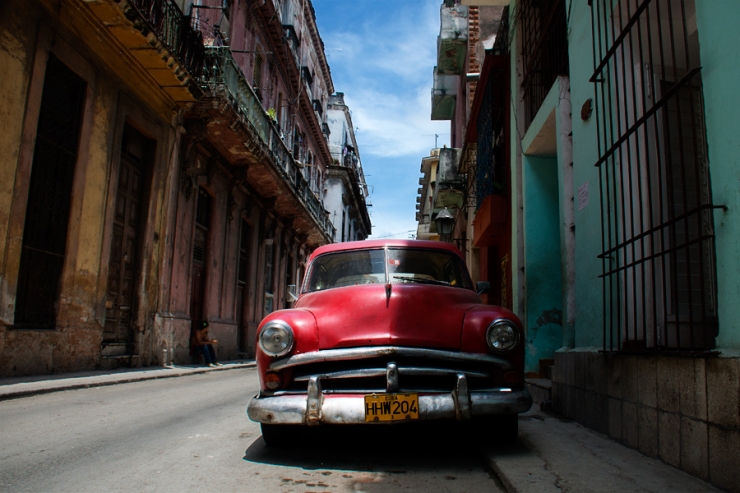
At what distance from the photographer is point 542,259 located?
891cm

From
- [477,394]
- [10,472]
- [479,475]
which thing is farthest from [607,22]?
[10,472]

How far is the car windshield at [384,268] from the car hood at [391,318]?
824mm

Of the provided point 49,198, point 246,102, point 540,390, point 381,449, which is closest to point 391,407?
point 381,449

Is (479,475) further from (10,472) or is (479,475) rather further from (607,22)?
(607,22)

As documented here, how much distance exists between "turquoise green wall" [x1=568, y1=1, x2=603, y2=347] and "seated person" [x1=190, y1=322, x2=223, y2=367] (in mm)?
9867

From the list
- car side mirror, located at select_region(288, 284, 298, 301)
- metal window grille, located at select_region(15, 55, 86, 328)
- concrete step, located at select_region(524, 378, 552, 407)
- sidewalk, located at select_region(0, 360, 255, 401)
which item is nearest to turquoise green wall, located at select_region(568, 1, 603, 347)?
concrete step, located at select_region(524, 378, 552, 407)

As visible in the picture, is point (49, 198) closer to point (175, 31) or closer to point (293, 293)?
point (175, 31)

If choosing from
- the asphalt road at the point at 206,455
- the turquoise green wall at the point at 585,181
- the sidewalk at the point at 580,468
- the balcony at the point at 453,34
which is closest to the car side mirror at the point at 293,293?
the asphalt road at the point at 206,455

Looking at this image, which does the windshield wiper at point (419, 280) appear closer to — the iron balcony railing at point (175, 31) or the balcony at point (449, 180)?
the iron balcony railing at point (175, 31)

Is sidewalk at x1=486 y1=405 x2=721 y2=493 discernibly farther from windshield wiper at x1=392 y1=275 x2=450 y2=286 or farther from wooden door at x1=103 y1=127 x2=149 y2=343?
wooden door at x1=103 y1=127 x2=149 y2=343

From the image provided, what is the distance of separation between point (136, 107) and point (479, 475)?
1092cm

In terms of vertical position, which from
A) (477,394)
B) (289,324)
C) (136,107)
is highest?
(136,107)

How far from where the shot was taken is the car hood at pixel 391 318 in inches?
153

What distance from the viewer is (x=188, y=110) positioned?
46.1 feet
